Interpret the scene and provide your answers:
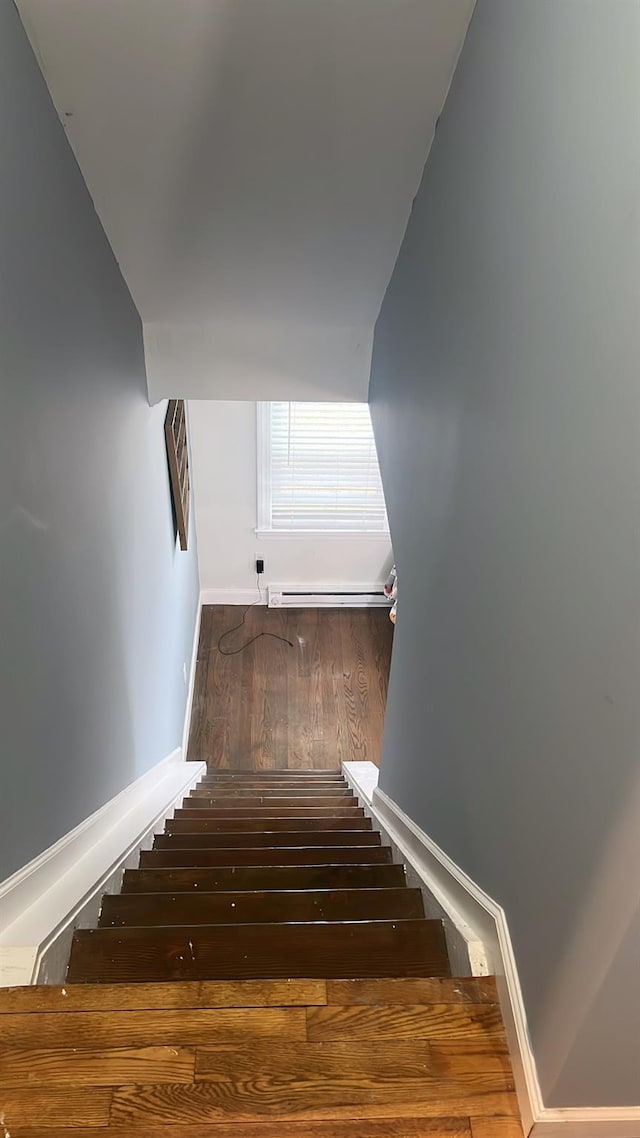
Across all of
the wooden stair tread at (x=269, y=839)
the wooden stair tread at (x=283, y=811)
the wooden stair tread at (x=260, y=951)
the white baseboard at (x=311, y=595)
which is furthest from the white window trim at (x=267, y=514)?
the wooden stair tread at (x=260, y=951)

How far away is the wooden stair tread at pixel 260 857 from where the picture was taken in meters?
1.96

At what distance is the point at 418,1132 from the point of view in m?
0.99

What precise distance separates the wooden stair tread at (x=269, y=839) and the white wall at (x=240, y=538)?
2.55m

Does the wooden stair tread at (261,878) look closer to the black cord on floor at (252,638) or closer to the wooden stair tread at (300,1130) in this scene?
the wooden stair tread at (300,1130)

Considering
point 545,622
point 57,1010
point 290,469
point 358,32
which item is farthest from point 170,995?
point 290,469

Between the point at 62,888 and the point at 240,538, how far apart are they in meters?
3.35

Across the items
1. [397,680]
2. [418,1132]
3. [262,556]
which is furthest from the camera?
[262,556]

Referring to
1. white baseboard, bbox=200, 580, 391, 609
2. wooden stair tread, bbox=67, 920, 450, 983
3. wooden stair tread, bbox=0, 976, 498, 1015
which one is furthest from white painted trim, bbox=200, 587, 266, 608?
wooden stair tread, bbox=0, 976, 498, 1015

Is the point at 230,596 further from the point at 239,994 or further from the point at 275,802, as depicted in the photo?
the point at 239,994

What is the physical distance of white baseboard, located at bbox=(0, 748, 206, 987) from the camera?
124 cm

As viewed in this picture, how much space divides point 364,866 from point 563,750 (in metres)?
1.09

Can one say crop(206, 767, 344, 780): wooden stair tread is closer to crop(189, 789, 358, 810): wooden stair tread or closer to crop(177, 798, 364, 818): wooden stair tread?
crop(189, 789, 358, 810): wooden stair tread

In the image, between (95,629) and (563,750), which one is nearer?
(563,750)

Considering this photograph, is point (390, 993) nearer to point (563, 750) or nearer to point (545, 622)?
point (563, 750)
